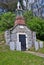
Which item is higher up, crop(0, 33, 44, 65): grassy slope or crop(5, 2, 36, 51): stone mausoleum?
crop(5, 2, 36, 51): stone mausoleum

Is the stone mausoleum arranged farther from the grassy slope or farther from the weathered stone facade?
the grassy slope

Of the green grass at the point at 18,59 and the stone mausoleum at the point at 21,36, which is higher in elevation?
the stone mausoleum at the point at 21,36

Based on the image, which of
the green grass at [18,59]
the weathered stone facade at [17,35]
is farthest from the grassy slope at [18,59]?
the weathered stone facade at [17,35]

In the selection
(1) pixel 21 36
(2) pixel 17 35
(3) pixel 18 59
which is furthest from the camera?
(1) pixel 21 36

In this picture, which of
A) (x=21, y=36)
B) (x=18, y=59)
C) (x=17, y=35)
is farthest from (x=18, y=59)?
(x=21, y=36)

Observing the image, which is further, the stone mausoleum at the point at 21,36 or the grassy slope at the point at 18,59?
the stone mausoleum at the point at 21,36

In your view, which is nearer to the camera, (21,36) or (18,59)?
(18,59)

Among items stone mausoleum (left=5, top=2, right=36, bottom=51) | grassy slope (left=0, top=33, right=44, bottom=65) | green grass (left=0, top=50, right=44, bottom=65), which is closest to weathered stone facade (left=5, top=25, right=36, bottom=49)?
stone mausoleum (left=5, top=2, right=36, bottom=51)

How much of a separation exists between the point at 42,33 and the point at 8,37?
318 inches

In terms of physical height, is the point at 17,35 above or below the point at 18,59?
above

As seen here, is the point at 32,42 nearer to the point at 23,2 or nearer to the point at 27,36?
the point at 27,36

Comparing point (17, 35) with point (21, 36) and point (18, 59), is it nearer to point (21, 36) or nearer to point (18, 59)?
point (21, 36)

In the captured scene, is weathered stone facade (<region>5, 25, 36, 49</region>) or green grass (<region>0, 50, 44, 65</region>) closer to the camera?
green grass (<region>0, 50, 44, 65</region>)

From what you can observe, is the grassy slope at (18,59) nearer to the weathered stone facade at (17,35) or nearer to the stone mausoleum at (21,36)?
the stone mausoleum at (21,36)
